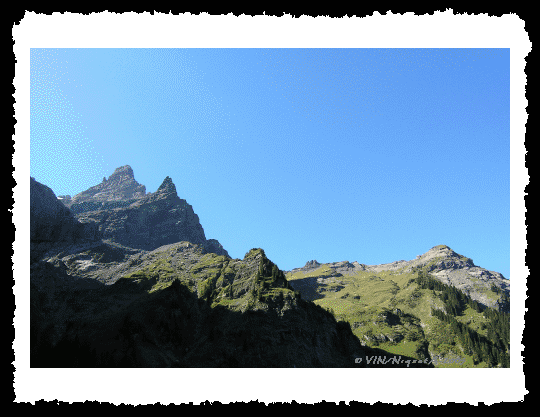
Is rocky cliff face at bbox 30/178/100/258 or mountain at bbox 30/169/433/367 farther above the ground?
rocky cliff face at bbox 30/178/100/258

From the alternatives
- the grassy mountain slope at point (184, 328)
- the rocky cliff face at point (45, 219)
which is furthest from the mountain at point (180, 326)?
the rocky cliff face at point (45, 219)

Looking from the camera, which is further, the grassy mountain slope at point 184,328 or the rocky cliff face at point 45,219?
the rocky cliff face at point 45,219

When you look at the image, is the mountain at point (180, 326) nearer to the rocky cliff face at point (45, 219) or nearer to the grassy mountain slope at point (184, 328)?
the grassy mountain slope at point (184, 328)

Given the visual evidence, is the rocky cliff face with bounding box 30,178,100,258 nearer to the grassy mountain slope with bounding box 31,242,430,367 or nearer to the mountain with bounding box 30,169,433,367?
the mountain with bounding box 30,169,433,367

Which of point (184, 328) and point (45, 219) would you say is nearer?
point (184, 328)

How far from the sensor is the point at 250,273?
16562cm

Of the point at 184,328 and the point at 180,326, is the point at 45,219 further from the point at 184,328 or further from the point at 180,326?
the point at 184,328

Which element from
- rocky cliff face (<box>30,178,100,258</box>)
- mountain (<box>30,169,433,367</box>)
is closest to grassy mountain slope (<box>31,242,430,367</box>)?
mountain (<box>30,169,433,367</box>)

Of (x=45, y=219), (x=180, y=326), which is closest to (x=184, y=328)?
(x=180, y=326)

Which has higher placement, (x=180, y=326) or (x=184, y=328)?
(x=180, y=326)

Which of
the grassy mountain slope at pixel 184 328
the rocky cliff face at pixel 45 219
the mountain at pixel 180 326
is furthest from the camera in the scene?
the rocky cliff face at pixel 45 219

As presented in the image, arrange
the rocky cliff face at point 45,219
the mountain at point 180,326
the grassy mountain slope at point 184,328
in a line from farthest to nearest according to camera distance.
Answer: the rocky cliff face at point 45,219
the mountain at point 180,326
the grassy mountain slope at point 184,328

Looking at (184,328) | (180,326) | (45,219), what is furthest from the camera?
(45,219)

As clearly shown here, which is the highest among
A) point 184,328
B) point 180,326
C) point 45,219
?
point 45,219
